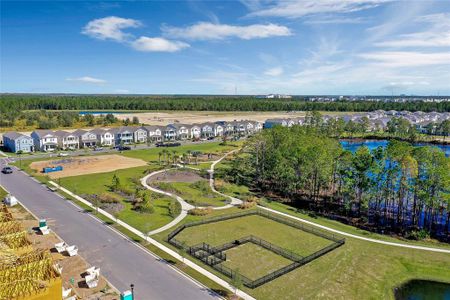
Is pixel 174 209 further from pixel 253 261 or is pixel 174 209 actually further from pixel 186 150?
pixel 186 150

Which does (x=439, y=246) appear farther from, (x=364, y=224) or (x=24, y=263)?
(x=24, y=263)

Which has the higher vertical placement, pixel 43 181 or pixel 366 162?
pixel 366 162

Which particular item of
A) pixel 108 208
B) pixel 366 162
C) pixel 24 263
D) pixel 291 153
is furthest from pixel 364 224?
pixel 24 263

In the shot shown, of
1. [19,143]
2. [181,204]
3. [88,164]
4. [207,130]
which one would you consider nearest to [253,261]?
[181,204]

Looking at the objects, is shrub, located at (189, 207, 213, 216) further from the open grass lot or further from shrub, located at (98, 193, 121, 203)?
shrub, located at (98, 193, 121, 203)

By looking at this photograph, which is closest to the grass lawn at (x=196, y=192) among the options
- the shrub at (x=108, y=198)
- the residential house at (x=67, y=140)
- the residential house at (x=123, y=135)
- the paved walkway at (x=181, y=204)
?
the paved walkway at (x=181, y=204)

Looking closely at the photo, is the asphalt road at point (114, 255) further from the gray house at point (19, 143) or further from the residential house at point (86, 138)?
the residential house at point (86, 138)

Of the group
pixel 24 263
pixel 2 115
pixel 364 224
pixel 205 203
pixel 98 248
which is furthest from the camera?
pixel 2 115

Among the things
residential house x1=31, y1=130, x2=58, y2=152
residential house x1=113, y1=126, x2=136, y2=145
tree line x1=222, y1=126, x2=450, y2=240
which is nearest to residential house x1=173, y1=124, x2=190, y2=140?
residential house x1=113, y1=126, x2=136, y2=145
